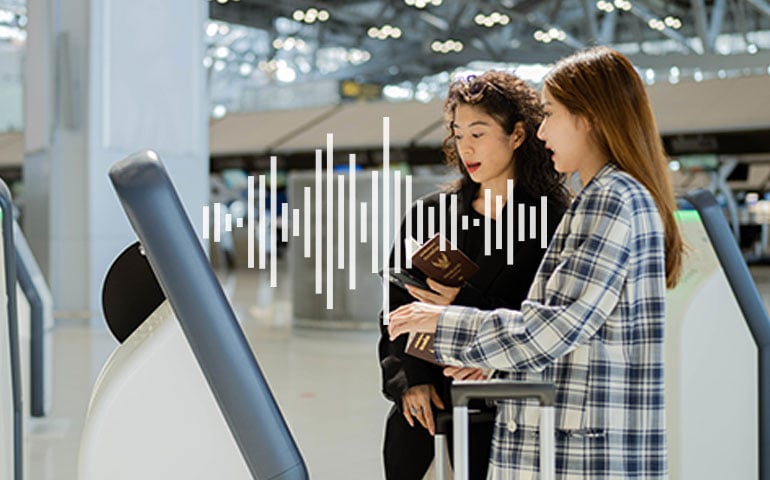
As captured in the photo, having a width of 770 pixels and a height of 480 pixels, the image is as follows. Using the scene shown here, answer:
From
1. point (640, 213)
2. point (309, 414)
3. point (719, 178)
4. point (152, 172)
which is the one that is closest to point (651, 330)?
point (640, 213)

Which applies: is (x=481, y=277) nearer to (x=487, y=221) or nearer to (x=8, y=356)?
(x=487, y=221)

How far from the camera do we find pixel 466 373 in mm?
2174

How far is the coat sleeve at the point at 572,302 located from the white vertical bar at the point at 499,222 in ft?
1.51

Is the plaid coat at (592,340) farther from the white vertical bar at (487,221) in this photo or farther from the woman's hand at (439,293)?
the white vertical bar at (487,221)

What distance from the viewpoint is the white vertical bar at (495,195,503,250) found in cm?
229

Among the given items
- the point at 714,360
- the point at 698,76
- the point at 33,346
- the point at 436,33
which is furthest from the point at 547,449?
the point at 436,33

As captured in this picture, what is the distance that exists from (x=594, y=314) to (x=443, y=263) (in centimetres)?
41

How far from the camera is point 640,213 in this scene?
1.81 metres

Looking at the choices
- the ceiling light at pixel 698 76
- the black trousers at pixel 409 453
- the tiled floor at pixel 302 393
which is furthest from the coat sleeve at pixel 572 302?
the ceiling light at pixel 698 76

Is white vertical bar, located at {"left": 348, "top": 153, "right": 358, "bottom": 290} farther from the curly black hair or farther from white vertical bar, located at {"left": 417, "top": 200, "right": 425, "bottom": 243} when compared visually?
the curly black hair

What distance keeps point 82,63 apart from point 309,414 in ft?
20.0

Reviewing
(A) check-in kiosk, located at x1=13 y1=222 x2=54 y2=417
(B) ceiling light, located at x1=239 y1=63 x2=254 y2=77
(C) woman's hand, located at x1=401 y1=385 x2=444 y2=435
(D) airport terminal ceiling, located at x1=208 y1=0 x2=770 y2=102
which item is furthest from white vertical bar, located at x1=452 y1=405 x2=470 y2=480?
(B) ceiling light, located at x1=239 y1=63 x2=254 y2=77

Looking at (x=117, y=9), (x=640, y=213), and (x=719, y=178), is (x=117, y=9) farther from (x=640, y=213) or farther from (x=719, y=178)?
(x=719, y=178)

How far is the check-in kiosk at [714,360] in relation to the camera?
10.6 feet
